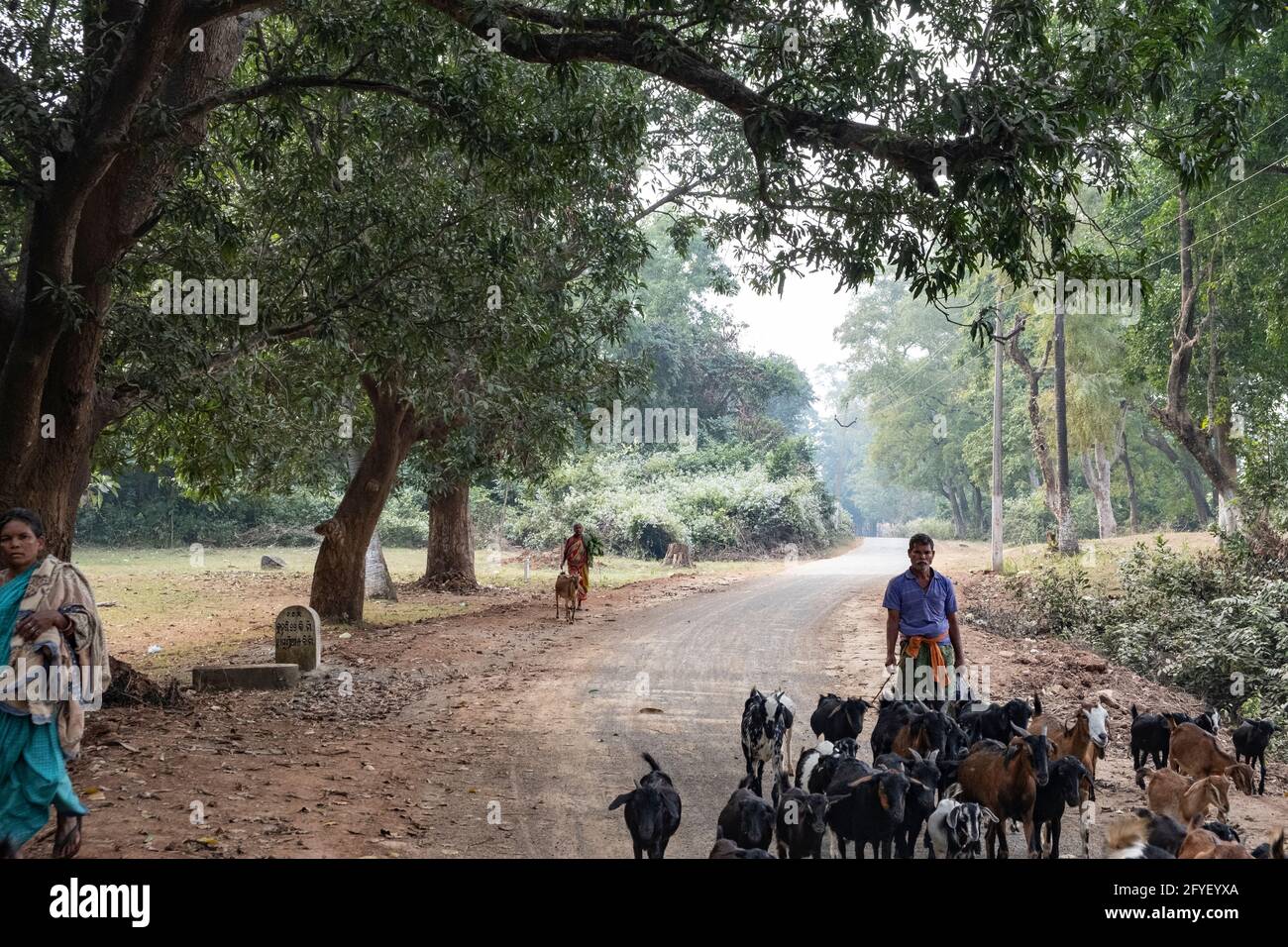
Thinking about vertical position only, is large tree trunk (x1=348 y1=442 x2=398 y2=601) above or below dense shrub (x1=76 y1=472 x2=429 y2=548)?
below

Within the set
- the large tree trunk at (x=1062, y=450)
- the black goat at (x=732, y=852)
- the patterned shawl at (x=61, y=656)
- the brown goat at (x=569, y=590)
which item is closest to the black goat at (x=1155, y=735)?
the black goat at (x=732, y=852)

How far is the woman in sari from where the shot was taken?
17.0 feet

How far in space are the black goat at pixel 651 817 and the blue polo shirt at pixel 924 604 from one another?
2821 mm

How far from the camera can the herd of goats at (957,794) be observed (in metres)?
5.65

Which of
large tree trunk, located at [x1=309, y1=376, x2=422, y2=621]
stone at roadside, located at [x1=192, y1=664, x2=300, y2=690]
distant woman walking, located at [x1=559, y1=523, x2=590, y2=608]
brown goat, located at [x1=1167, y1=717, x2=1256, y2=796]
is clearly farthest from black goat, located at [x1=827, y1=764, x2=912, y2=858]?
distant woman walking, located at [x1=559, y1=523, x2=590, y2=608]

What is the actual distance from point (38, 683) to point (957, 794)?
210 inches

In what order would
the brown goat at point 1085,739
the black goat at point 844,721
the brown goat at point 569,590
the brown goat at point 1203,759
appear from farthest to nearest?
1. the brown goat at point 569,590
2. the black goat at point 844,721
3. the brown goat at point 1203,759
4. the brown goat at point 1085,739

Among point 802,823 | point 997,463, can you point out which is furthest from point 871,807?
point 997,463

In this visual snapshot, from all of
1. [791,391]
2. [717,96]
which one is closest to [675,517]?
A: [791,391]

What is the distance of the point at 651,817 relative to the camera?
6027 millimetres

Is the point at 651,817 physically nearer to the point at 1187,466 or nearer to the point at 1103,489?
the point at 1103,489

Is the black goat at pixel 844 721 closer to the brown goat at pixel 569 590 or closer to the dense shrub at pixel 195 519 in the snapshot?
the brown goat at pixel 569 590

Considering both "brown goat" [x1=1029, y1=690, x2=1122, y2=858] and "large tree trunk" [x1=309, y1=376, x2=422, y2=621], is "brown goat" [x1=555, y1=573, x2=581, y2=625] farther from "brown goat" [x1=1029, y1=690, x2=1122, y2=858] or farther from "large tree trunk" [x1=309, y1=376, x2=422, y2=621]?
"brown goat" [x1=1029, y1=690, x2=1122, y2=858]

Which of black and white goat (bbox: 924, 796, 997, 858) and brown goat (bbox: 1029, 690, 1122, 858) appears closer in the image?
black and white goat (bbox: 924, 796, 997, 858)
